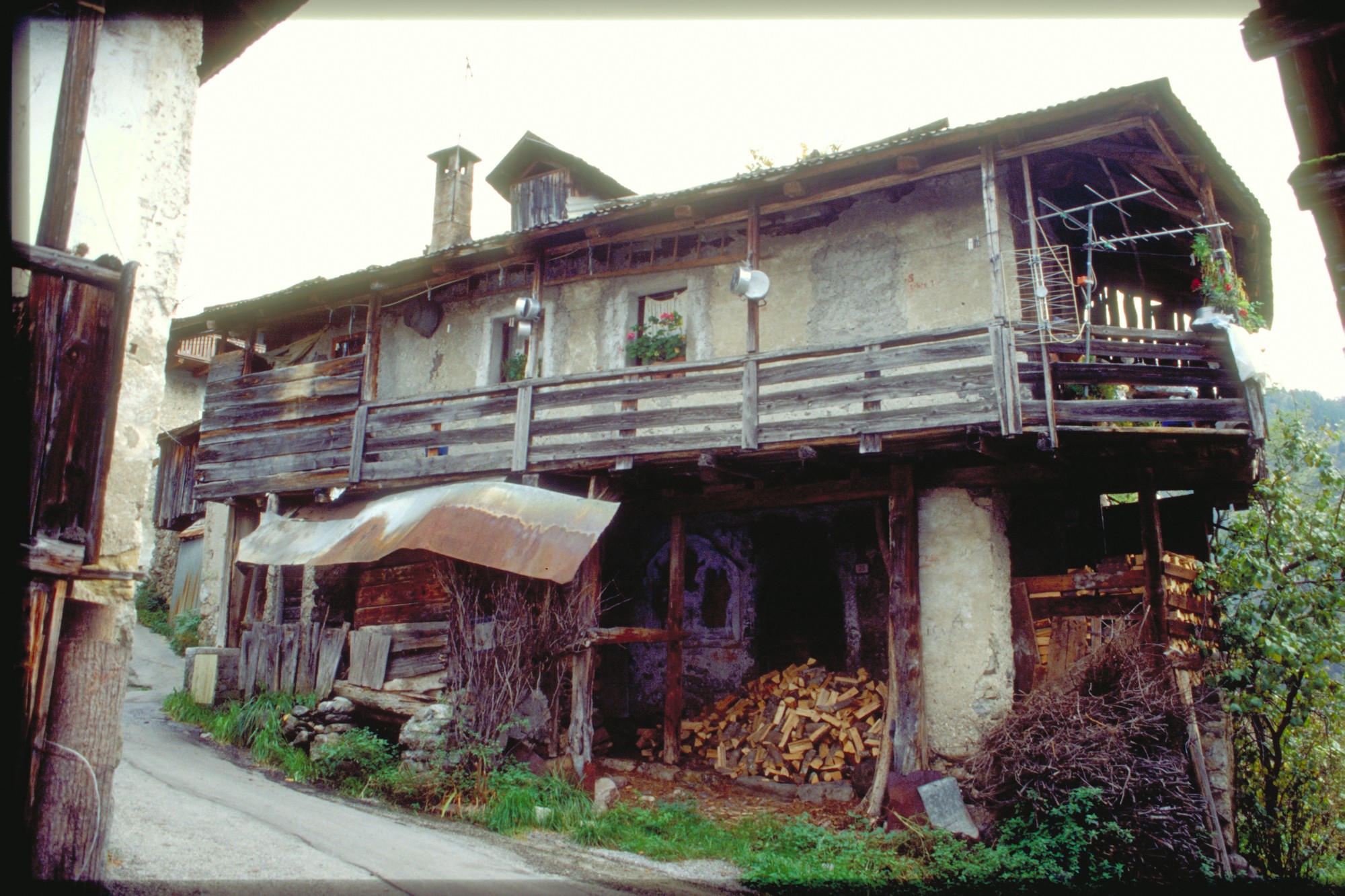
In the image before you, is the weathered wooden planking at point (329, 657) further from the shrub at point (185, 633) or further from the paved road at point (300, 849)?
the shrub at point (185, 633)

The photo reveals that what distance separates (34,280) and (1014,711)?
8357 millimetres

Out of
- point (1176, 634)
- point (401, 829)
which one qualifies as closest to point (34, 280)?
point (401, 829)

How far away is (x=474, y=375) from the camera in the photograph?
513 inches

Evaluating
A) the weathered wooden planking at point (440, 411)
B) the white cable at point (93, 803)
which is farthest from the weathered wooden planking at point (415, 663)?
the white cable at point (93, 803)

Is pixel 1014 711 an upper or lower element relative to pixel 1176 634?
lower

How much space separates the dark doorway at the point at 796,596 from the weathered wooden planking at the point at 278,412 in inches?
249

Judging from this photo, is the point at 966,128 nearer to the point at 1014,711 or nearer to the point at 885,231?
the point at 885,231

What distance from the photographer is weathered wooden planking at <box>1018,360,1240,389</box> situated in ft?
27.5

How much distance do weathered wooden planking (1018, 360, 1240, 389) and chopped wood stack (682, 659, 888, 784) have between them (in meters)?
4.27

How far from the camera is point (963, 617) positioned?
915 cm

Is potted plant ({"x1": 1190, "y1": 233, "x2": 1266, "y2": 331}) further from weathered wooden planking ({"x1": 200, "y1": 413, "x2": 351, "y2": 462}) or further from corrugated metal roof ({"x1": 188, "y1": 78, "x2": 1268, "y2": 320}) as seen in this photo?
weathered wooden planking ({"x1": 200, "y1": 413, "x2": 351, "y2": 462})

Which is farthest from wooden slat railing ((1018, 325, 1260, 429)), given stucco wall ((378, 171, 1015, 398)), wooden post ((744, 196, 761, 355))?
wooden post ((744, 196, 761, 355))

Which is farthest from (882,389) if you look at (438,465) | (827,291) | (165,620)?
(165,620)

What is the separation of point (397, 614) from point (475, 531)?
149 inches
